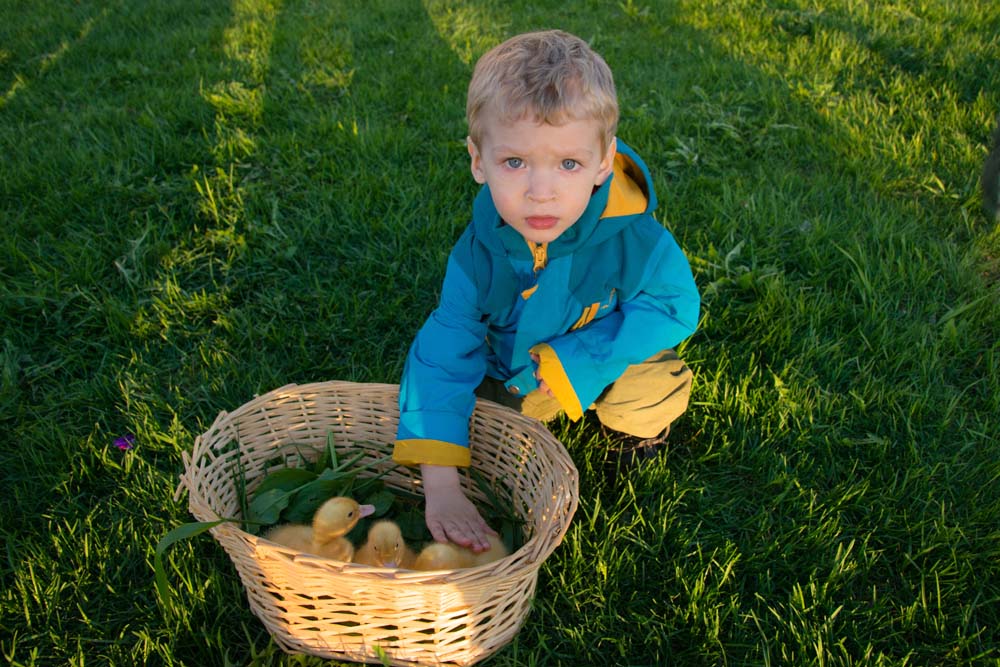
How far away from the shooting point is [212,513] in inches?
73.7

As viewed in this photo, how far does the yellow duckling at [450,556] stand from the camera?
2.00 m

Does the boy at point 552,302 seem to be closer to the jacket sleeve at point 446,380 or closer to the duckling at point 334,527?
the jacket sleeve at point 446,380

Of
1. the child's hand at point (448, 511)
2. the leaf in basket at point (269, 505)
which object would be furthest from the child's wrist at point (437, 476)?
the leaf in basket at point (269, 505)

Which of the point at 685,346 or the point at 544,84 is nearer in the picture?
the point at 544,84

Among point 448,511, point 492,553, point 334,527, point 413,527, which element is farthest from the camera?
point 413,527

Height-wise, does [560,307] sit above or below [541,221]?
below

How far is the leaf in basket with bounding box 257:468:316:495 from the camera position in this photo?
2287mm

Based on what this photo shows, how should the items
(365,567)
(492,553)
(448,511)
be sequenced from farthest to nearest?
(448,511)
(492,553)
(365,567)

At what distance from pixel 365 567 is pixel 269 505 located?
2.17 ft

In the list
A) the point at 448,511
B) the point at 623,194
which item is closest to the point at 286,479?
the point at 448,511

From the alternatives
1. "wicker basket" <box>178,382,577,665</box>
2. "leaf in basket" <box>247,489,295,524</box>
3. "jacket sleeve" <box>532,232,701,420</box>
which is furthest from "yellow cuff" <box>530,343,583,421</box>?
"leaf in basket" <box>247,489,295,524</box>

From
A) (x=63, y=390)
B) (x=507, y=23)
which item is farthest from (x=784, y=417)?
(x=507, y=23)

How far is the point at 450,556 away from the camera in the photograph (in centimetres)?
202

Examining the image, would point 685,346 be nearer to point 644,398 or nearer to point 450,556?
point 644,398
